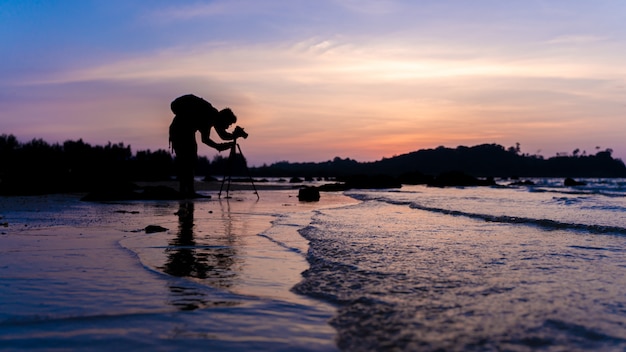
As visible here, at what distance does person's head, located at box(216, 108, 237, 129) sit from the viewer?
19641mm

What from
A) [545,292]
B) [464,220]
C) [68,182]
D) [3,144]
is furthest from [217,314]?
[3,144]

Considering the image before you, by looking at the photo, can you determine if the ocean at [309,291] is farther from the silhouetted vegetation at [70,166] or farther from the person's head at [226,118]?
the silhouetted vegetation at [70,166]

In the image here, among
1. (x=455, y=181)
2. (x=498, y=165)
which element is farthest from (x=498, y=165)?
(x=455, y=181)

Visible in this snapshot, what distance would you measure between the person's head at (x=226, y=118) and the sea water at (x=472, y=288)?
11.8 meters

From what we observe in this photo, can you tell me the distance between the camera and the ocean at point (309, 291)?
10.6 ft

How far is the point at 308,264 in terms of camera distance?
19.6 ft

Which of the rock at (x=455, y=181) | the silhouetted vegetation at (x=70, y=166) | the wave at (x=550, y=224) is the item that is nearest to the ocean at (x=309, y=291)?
the wave at (x=550, y=224)

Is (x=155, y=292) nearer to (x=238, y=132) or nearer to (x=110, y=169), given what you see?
(x=238, y=132)

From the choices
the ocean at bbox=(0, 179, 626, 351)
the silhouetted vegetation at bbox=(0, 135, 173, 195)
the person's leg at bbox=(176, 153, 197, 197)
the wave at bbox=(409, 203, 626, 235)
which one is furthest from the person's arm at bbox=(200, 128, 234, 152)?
the ocean at bbox=(0, 179, 626, 351)

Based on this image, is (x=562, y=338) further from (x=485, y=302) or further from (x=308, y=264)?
(x=308, y=264)

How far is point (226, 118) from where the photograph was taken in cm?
1981

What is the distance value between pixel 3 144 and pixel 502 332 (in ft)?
184

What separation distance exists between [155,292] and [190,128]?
49.4 feet

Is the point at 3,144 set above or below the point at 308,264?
above
